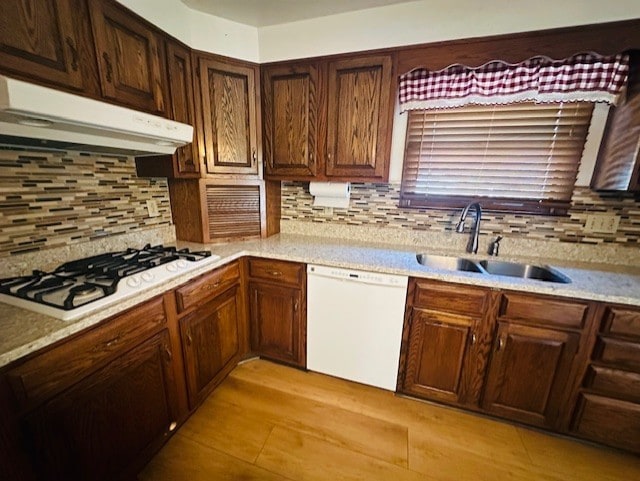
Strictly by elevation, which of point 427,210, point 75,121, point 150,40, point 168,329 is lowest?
point 168,329

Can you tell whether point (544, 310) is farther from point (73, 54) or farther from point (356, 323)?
point (73, 54)

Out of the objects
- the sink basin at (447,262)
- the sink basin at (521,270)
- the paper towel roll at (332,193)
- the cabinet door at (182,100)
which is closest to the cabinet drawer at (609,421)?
the sink basin at (521,270)

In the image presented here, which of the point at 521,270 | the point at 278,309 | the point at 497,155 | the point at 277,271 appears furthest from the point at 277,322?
the point at 497,155

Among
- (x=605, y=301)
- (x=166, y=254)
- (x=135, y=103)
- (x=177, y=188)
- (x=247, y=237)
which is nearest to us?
(x=605, y=301)

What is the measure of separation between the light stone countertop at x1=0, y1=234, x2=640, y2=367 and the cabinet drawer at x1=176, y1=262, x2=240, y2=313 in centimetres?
5

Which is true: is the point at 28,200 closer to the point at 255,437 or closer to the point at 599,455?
the point at 255,437

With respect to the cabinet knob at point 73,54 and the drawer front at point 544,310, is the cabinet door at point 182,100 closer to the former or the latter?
the cabinet knob at point 73,54

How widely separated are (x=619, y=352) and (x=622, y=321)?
160 mm

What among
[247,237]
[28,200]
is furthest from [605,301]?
[28,200]

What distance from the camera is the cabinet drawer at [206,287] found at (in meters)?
1.33

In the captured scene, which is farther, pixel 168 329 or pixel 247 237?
pixel 247 237

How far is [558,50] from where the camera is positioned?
1.35 metres

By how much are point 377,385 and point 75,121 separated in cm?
198

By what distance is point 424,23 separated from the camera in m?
1.51
